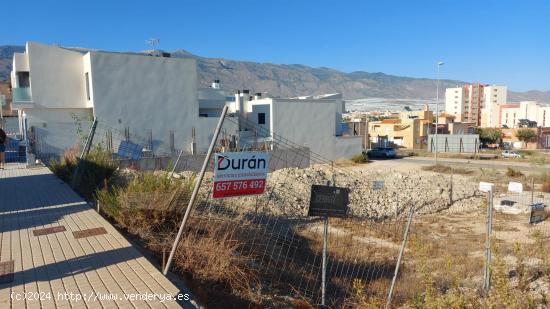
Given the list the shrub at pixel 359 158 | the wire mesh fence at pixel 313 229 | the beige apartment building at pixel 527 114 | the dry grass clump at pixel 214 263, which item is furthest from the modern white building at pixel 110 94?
the beige apartment building at pixel 527 114

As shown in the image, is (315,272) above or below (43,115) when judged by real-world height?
below

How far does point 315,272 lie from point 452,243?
5820 mm

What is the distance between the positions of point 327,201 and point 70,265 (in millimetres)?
3489

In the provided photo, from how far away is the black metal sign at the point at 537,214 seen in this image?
557 inches

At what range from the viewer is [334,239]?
1173 cm

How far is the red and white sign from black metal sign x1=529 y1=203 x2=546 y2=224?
43.0 ft

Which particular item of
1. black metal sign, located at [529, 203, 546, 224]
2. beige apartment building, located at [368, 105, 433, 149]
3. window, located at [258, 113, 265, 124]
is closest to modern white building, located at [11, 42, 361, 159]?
window, located at [258, 113, 265, 124]

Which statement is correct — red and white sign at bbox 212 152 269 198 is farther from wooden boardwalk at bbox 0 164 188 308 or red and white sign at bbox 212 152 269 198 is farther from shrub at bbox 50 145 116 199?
shrub at bbox 50 145 116 199

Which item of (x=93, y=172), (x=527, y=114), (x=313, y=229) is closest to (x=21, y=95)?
(x=93, y=172)

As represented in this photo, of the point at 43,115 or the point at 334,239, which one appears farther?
the point at 43,115

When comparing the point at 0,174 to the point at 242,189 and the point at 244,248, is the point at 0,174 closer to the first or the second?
the point at 244,248

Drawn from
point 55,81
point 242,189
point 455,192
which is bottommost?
point 455,192

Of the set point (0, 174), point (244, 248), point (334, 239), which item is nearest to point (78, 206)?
point (244, 248)

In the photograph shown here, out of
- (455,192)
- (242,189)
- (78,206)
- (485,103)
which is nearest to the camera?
(242,189)
